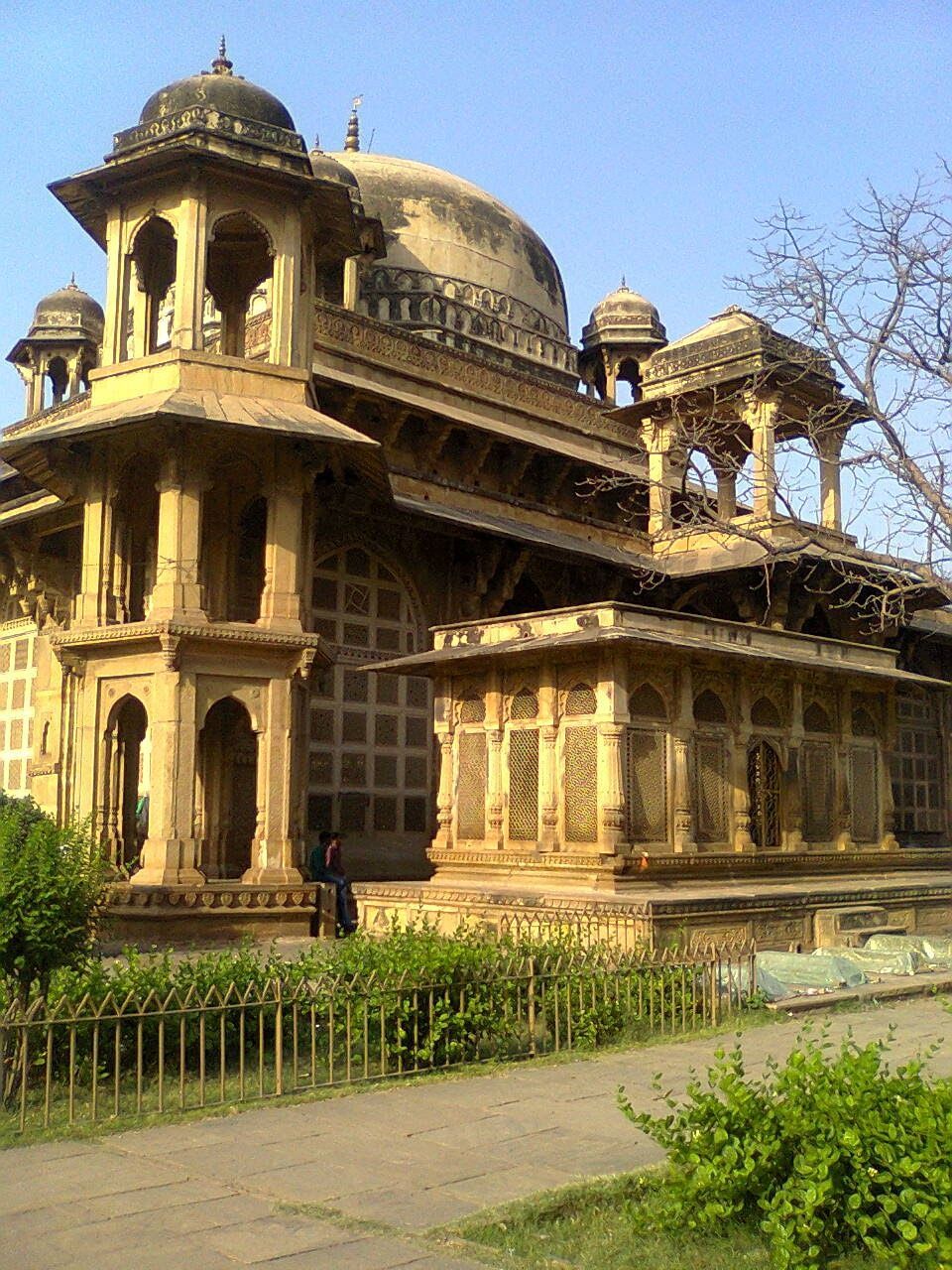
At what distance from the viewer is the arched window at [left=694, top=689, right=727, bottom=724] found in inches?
571

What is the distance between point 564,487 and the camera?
71.9ft

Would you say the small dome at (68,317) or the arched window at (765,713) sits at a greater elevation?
the small dome at (68,317)

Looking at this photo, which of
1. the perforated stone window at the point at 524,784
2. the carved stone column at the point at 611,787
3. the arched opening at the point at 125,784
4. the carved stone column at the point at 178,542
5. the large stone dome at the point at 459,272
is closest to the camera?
the carved stone column at the point at 611,787

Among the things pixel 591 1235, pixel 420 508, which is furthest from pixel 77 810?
pixel 591 1235

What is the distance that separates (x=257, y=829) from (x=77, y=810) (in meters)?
1.97

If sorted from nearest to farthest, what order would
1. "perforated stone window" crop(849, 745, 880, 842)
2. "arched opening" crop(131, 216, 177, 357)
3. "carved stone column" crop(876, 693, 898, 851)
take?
"arched opening" crop(131, 216, 177, 357) → "perforated stone window" crop(849, 745, 880, 842) → "carved stone column" crop(876, 693, 898, 851)

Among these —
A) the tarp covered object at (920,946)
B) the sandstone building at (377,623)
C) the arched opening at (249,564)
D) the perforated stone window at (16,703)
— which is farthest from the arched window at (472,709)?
the perforated stone window at (16,703)

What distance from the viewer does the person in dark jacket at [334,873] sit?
1590 centimetres

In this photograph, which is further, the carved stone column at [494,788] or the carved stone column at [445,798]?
the carved stone column at [445,798]

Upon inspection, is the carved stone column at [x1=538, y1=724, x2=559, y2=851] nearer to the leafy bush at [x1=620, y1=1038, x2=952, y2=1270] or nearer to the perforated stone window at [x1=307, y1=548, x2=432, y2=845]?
the perforated stone window at [x1=307, y1=548, x2=432, y2=845]

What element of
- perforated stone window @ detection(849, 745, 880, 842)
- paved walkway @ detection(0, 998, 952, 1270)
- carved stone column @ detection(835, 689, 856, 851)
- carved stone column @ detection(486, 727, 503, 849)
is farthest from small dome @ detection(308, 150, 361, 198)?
paved walkway @ detection(0, 998, 952, 1270)

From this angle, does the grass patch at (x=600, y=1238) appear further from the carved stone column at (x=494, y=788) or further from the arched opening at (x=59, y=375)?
the arched opening at (x=59, y=375)

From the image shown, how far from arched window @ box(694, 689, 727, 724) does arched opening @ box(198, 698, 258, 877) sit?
5.33 metres

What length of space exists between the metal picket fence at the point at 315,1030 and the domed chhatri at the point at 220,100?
11.3 metres
